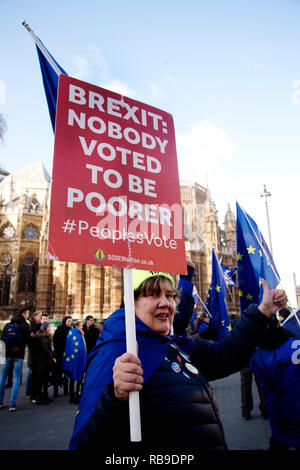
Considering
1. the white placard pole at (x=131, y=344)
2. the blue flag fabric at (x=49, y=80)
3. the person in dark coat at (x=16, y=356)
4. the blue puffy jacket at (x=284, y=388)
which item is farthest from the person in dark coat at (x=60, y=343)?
the white placard pole at (x=131, y=344)

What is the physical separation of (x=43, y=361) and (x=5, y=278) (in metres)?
33.0

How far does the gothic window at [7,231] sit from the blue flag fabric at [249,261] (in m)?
38.7

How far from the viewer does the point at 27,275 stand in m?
37.1

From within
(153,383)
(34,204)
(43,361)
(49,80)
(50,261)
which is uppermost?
(34,204)

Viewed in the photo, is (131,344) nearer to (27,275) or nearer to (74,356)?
(74,356)

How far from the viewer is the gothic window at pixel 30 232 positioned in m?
39.0

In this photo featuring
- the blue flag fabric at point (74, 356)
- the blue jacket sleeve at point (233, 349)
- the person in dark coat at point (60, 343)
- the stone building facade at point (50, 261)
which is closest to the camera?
the blue jacket sleeve at point (233, 349)

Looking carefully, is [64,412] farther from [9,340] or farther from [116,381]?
[116,381]

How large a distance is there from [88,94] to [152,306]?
53.1 inches

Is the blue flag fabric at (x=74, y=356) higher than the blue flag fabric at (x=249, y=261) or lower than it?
lower

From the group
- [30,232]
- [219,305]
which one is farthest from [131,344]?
[30,232]

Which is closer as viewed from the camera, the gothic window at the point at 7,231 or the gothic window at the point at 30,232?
the gothic window at the point at 30,232

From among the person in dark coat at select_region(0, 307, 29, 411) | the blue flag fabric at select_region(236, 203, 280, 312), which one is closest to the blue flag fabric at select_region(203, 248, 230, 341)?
the blue flag fabric at select_region(236, 203, 280, 312)

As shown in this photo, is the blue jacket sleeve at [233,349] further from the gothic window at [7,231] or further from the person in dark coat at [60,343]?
the gothic window at [7,231]
